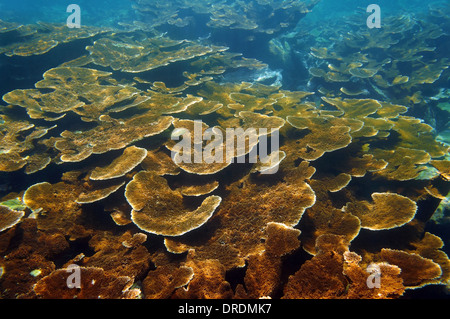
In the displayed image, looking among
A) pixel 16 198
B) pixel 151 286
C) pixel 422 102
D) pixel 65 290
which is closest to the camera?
pixel 65 290

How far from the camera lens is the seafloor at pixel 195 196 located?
7.49ft

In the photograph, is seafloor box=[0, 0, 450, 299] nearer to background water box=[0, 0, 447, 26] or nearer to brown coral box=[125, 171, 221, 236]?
brown coral box=[125, 171, 221, 236]

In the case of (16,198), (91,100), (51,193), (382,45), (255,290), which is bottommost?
(16,198)

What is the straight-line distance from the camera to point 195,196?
3.41 m

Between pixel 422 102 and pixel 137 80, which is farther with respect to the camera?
pixel 422 102

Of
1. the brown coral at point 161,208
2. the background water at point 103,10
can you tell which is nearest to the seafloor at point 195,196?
the brown coral at point 161,208

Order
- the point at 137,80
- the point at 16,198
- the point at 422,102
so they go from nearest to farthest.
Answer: the point at 16,198 < the point at 137,80 < the point at 422,102

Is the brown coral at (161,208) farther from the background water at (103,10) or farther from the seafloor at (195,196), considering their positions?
the background water at (103,10)

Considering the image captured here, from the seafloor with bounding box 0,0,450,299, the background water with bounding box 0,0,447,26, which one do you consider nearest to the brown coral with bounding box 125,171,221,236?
the seafloor with bounding box 0,0,450,299

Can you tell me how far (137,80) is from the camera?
6688mm

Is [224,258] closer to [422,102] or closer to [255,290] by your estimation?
[255,290]

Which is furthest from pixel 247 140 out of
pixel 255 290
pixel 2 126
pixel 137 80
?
pixel 2 126

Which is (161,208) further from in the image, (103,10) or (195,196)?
(103,10)

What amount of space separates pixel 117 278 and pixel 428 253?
3633 mm
